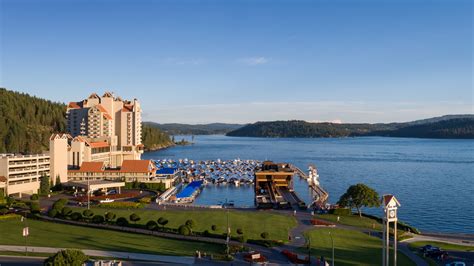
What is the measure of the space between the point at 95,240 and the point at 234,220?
16.0 m

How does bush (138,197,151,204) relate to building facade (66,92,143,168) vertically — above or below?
below

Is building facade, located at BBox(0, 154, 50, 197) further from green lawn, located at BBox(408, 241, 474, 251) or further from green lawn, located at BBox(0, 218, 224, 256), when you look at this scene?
green lawn, located at BBox(408, 241, 474, 251)

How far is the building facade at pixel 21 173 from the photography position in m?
65.1

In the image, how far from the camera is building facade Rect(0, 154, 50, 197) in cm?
6512

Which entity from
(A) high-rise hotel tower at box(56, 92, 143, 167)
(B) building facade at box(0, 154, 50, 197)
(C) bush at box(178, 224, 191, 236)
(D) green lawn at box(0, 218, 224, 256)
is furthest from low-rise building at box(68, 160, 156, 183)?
(C) bush at box(178, 224, 191, 236)

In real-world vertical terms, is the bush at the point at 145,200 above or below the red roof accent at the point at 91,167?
below

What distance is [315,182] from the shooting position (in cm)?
9300

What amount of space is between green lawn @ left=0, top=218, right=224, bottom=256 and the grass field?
582cm

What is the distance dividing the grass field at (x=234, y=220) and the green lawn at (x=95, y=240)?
229 inches

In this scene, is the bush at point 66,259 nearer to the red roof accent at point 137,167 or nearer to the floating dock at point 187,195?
the floating dock at point 187,195

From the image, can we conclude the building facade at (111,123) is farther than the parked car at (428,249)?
Yes

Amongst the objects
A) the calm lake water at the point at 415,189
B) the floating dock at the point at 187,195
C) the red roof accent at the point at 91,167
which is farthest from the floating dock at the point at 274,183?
the red roof accent at the point at 91,167

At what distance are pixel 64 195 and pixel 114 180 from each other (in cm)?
1077

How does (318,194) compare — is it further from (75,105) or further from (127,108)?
(75,105)
